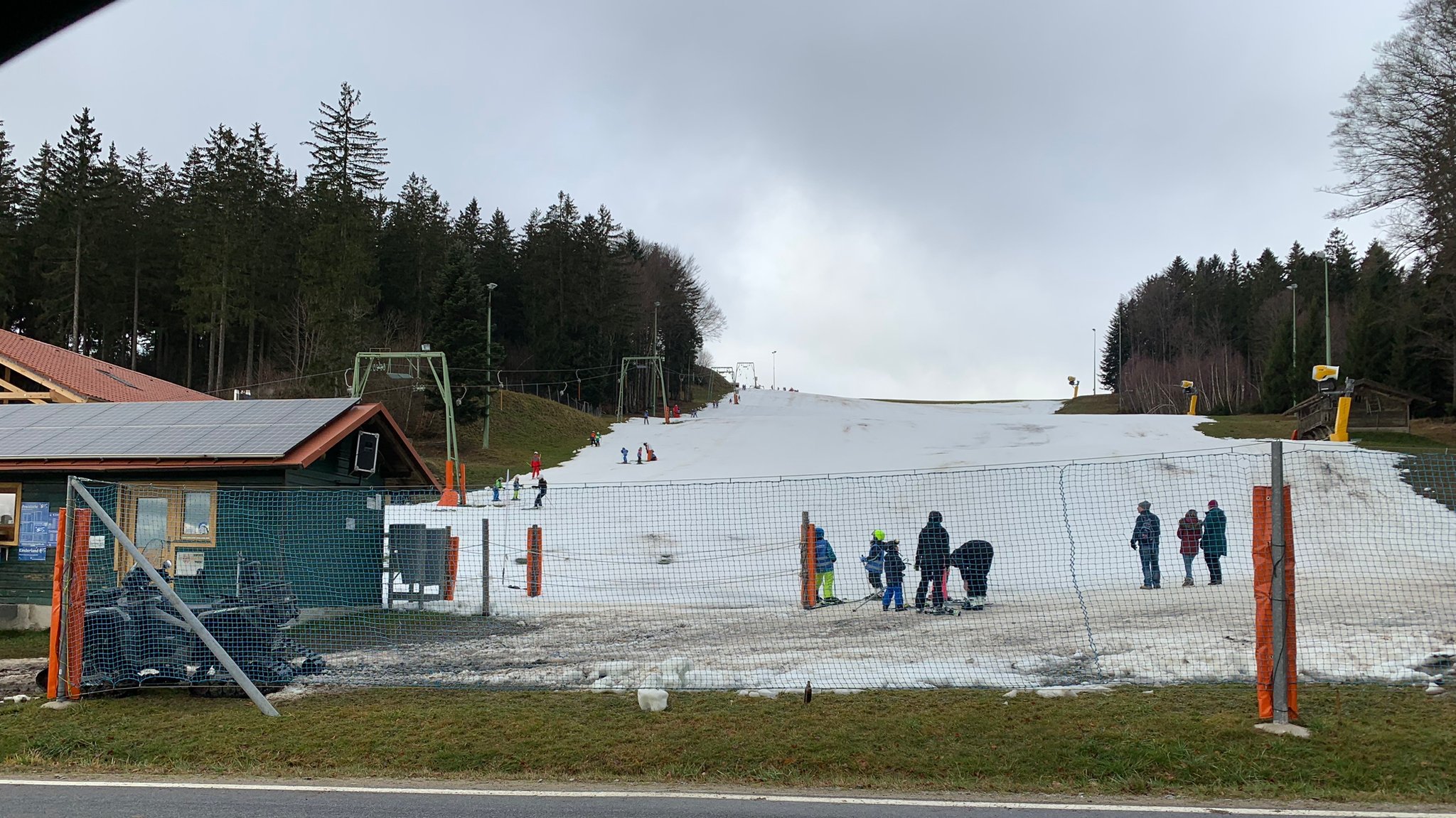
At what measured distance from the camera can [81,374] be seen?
2664 centimetres

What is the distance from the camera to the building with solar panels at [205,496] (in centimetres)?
1294

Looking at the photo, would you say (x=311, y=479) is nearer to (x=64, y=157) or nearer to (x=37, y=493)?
(x=37, y=493)

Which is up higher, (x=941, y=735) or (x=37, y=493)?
(x=37, y=493)

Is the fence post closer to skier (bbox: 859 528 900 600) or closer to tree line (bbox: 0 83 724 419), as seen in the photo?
skier (bbox: 859 528 900 600)

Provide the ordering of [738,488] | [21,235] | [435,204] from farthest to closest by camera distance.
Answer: [435,204] < [21,235] < [738,488]

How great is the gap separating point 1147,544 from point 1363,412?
105 ft

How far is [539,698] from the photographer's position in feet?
27.9

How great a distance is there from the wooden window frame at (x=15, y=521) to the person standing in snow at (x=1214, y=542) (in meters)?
17.9

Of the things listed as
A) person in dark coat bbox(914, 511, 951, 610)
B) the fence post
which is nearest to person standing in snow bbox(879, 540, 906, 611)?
person in dark coat bbox(914, 511, 951, 610)

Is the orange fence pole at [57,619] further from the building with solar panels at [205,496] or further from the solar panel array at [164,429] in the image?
the solar panel array at [164,429]

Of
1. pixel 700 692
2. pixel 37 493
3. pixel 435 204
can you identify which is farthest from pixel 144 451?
pixel 435 204

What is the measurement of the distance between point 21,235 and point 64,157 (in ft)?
14.0

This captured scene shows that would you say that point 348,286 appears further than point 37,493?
Yes

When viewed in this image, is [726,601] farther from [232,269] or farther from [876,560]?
[232,269]
